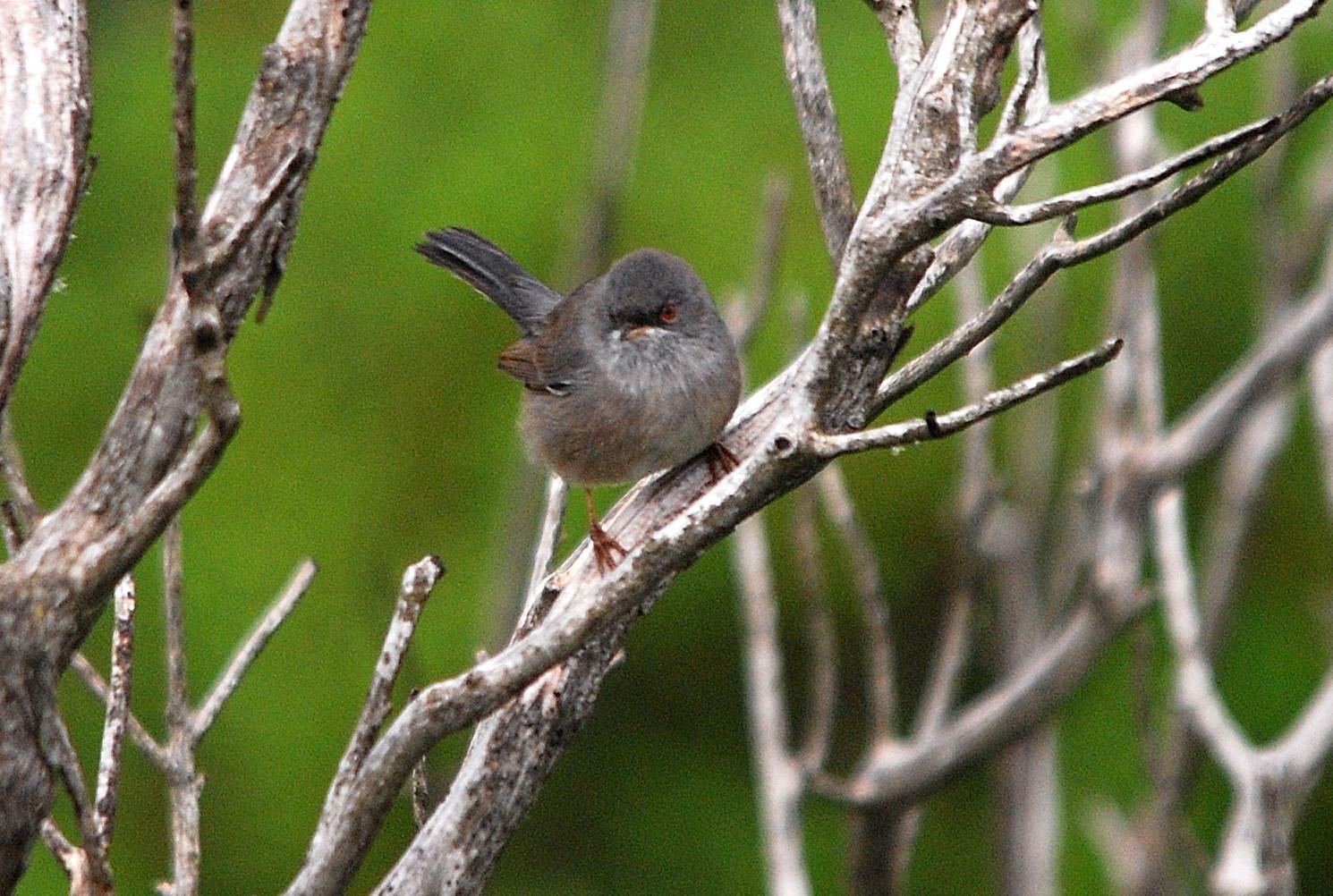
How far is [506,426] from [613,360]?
849 millimetres

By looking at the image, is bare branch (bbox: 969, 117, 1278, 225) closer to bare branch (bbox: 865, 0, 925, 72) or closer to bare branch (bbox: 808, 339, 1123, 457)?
bare branch (bbox: 808, 339, 1123, 457)

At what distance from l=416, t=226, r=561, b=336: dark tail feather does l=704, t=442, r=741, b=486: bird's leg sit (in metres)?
1.22

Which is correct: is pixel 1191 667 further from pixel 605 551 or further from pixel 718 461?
pixel 605 551

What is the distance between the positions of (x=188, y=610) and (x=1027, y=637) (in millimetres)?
2314

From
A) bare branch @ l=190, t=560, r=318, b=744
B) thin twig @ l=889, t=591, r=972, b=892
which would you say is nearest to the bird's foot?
bare branch @ l=190, t=560, r=318, b=744

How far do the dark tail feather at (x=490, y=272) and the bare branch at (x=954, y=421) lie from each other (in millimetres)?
2245

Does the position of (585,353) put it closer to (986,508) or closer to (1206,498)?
(986,508)

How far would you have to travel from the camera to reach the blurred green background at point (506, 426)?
3.96 meters

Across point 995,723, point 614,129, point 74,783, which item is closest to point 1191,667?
point 995,723

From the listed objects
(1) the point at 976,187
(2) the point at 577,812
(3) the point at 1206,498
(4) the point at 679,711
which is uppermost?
(3) the point at 1206,498

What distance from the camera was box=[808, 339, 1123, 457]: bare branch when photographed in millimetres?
1611

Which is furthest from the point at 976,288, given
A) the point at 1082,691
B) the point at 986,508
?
the point at 1082,691

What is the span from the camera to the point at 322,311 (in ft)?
13.8

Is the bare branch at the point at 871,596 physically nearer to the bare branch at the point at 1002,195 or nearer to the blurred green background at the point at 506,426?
the blurred green background at the point at 506,426
